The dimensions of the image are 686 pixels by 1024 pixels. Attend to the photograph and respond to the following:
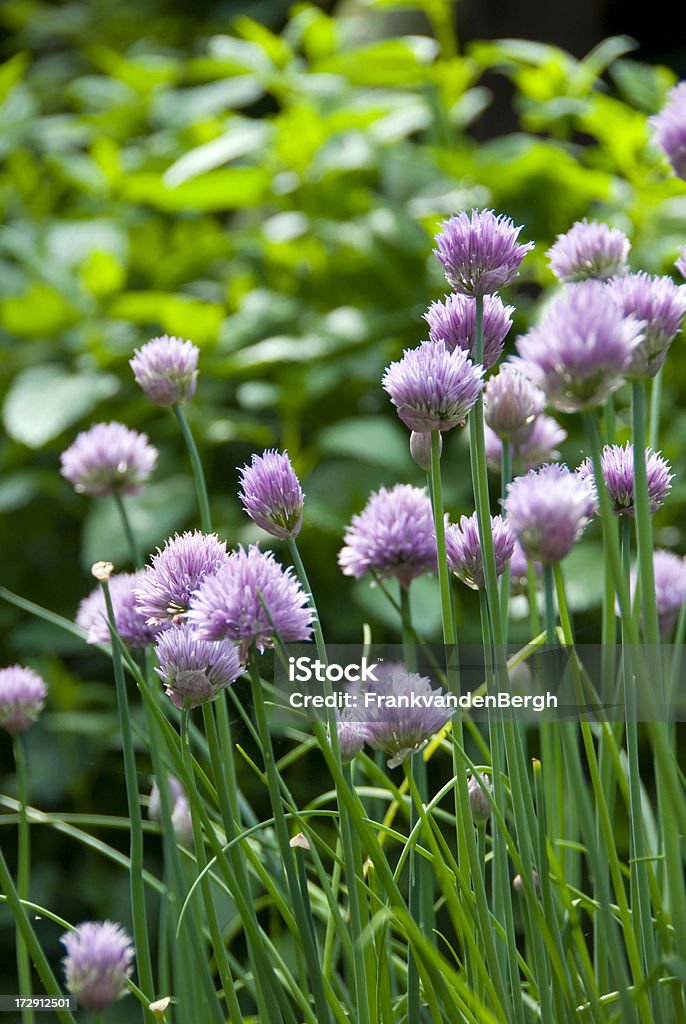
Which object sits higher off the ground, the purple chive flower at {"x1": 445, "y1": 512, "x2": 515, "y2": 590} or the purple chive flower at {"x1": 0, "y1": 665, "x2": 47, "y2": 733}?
the purple chive flower at {"x1": 445, "y1": 512, "x2": 515, "y2": 590}

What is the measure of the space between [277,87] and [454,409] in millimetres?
1300

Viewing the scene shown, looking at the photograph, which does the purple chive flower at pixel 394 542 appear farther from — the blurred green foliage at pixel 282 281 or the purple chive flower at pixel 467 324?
the blurred green foliage at pixel 282 281

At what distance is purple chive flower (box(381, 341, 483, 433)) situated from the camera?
13.2 inches

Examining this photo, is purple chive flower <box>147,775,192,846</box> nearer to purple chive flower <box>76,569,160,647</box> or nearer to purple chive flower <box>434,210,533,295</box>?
purple chive flower <box>76,569,160,647</box>

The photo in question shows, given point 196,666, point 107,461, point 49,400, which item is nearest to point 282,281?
point 49,400

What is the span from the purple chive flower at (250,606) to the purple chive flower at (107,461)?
0.74 ft

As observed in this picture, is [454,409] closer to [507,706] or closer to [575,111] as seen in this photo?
[507,706]

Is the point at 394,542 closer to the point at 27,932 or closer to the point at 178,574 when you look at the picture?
the point at 178,574

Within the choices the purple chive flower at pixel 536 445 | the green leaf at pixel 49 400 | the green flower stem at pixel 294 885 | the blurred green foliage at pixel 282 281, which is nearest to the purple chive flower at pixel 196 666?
the green flower stem at pixel 294 885

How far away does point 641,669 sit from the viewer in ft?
0.87

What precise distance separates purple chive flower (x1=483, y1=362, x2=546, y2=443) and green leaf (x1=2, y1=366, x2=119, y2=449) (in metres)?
0.86

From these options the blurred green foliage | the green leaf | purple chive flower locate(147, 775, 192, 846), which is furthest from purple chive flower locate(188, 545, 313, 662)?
the green leaf

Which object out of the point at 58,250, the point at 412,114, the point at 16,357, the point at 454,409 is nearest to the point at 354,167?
the point at 412,114

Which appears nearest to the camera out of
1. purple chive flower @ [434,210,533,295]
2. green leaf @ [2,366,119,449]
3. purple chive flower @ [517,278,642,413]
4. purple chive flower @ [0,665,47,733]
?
purple chive flower @ [517,278,642,413]
